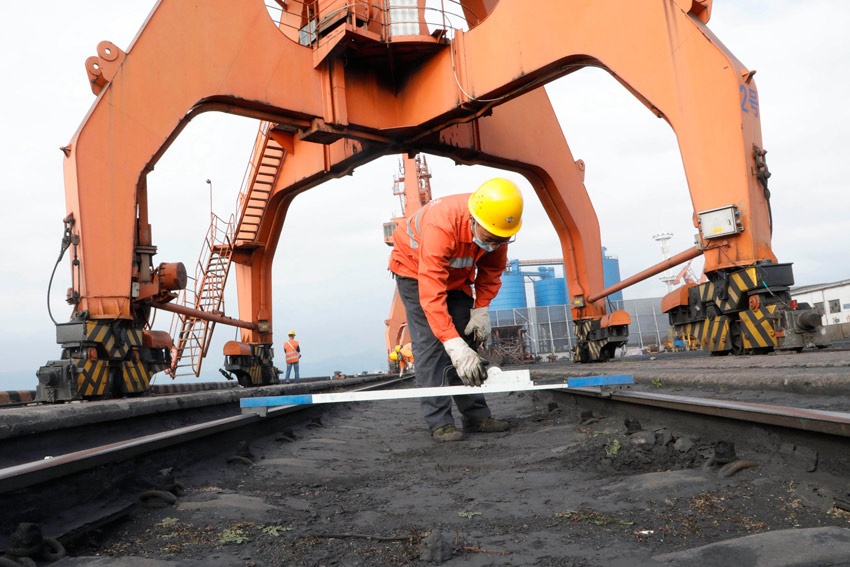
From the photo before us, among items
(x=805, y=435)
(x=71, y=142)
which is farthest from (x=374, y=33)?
(x=805, y=435)

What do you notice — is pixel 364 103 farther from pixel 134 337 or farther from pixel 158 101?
pixel 134 337

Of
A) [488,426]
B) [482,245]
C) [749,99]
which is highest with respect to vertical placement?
[749,99]

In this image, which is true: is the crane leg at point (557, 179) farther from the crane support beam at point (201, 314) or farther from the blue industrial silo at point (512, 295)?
the blue industrial silo at point (512, 295)

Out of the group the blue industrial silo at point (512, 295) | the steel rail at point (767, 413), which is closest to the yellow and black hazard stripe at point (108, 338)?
the steel rail at point (767, 413)

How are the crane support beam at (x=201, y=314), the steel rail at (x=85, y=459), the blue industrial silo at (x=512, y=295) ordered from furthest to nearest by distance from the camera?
the blue industrial silo at (x=512, y=295)
the crane support beam at (x=201, y=314)
the steel rail at (x=85, y=459)

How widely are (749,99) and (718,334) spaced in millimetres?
2553

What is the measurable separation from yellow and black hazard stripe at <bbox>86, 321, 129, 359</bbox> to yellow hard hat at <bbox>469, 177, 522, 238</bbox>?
520cm

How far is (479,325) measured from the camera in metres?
4.08

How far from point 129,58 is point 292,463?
647 cm

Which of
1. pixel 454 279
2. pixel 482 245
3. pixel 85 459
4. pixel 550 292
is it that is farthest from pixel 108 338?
pixel 550 292

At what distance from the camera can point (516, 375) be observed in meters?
3.07

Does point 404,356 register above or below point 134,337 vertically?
below

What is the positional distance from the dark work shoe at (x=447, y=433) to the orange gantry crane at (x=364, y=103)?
13.2 feet

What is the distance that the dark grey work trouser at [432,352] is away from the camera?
13.4ft
